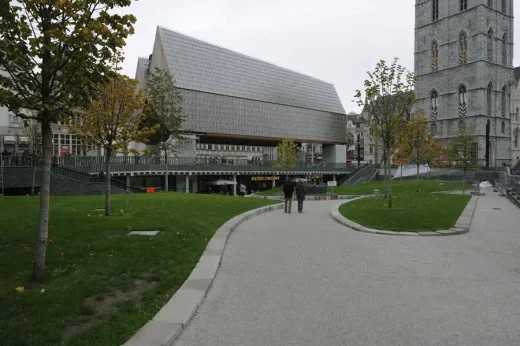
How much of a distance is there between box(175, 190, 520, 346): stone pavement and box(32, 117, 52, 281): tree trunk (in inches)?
110

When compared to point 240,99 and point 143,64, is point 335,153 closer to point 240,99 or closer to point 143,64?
point 240,99

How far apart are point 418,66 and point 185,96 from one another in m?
56.7

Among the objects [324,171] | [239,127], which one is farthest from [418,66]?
[239,127]

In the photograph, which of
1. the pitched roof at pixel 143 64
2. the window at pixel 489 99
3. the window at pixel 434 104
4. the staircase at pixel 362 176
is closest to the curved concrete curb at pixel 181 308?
the staircase at pixel 362 176

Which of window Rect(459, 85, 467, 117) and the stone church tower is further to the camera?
window Rect(459, 85, 467, 117)

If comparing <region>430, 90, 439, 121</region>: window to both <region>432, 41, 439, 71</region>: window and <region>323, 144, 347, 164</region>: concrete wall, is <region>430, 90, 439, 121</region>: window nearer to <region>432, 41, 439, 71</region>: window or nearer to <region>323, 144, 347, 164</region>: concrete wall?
<region>432, 41, 439, 71</region>: window

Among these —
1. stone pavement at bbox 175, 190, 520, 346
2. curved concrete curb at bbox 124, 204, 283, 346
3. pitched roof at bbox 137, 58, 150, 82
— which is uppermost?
pitched roof at bbox 137, 58, 150, 82

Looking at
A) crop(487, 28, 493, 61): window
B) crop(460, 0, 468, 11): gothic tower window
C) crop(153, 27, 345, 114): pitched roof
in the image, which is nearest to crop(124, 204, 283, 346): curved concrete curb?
crop(153, 27, 345, 114): pitched roof

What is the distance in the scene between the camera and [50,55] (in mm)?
6445

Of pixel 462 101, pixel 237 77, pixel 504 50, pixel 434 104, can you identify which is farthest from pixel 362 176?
pixel 504 50

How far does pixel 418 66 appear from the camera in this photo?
92.0 meters

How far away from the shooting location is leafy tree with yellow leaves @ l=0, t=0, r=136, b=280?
618cm

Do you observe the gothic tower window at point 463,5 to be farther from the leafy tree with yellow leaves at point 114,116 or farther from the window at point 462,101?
the leafy tree with yellow leaves at point 114,116

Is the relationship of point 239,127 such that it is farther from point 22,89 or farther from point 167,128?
point 22,89
